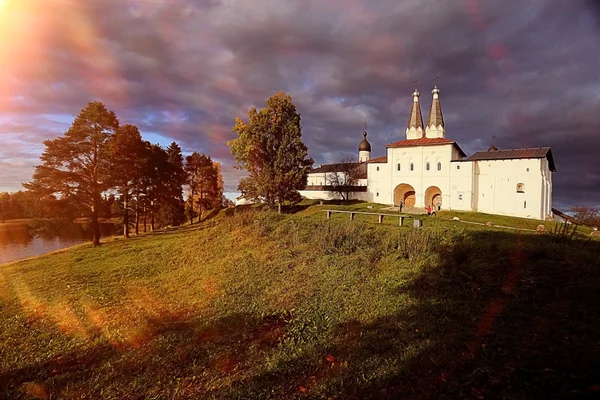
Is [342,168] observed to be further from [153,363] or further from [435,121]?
[153,363]

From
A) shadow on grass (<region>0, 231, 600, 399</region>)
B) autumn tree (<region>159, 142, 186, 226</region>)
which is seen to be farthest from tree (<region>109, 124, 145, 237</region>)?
shadow on grass (<region>0, 231, 600, 399</region>)

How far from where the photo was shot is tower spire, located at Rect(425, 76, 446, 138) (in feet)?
136

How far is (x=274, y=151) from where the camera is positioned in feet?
105

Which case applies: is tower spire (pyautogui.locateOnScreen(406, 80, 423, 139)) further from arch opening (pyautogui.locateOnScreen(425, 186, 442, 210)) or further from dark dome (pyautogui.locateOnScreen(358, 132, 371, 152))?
dark dome (pyautogui.locateOnScreen(358, 132, 371, 152))

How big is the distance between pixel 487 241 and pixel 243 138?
27758 millimetres

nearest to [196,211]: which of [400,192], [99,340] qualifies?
[400,192]

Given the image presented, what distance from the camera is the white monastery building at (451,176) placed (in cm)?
3309

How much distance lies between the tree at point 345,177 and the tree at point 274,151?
16.5 meters

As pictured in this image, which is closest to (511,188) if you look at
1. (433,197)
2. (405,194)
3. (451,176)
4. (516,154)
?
(516,154)

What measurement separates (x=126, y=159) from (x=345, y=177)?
34.8m

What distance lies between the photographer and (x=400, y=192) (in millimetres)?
42250

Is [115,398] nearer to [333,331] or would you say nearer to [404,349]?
[333,331]

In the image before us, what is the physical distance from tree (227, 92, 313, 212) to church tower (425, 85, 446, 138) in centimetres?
2050

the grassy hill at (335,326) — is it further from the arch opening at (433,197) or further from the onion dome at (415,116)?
the onion dome at (415,116)
